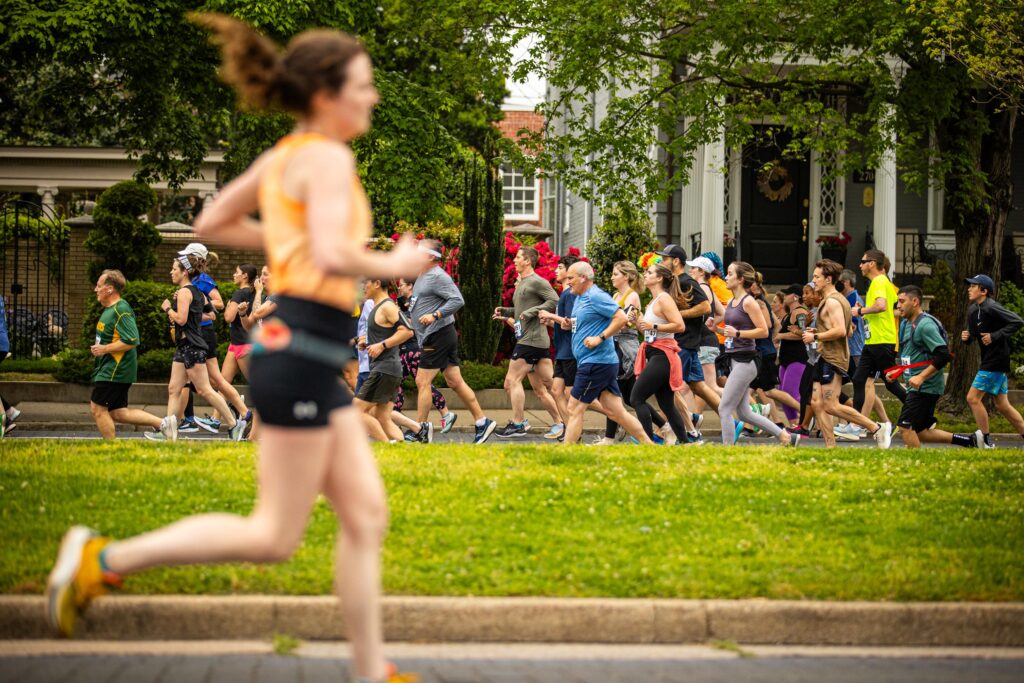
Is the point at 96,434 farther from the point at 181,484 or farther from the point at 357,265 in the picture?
the point at 357,265

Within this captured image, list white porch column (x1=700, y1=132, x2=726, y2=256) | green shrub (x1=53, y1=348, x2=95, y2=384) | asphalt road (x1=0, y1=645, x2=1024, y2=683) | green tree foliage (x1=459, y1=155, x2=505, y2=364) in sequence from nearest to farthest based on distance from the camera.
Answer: asphalt road (x1=0, y1=645, x2=1024, y2=683) → green shrub (x1=53, y1=348, x2=95, y2=384) → green tree foliage (x1=459, y1=155, x2=505, y2=364) → white porch column (x1=700, y1=132, x2=726, y2=256)

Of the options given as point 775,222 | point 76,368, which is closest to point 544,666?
point 76,368

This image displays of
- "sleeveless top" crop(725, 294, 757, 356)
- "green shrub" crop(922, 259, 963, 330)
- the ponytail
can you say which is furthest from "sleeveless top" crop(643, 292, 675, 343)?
"green shrub" crop(922, 259, 963, 330)

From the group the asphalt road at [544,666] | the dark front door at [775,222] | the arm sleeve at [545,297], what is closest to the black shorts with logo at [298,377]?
the asphalt road at [544,666]

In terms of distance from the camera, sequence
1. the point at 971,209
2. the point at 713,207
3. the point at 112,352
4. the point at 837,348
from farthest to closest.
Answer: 1. the point at 713,207
2. the point at 971,209
3. the point at 837,348
4. the point at 112,352

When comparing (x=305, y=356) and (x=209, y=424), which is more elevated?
(x=305, y=356)

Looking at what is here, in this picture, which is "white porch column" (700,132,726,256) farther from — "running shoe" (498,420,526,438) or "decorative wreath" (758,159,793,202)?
"running shoe" (498,420,526,438)

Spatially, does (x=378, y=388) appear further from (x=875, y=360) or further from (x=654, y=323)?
(x=875, y=360)

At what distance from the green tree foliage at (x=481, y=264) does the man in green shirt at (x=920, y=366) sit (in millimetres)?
9125

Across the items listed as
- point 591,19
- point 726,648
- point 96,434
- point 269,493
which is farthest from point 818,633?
point 591,19

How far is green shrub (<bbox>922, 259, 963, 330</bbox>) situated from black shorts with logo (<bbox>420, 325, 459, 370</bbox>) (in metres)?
12.5

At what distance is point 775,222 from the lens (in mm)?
26547

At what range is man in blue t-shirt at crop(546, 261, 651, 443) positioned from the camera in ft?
38.8

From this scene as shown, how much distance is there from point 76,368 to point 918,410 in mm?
11999
